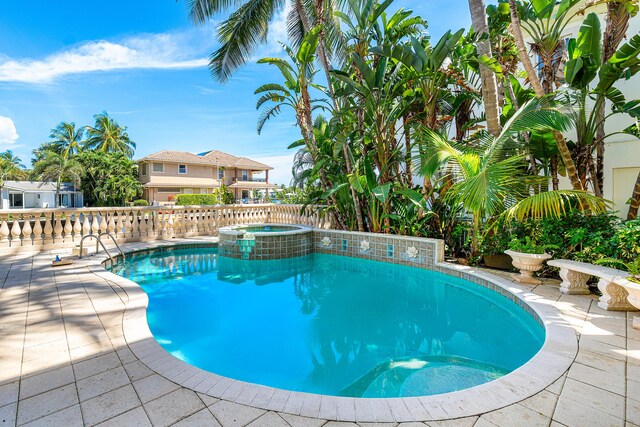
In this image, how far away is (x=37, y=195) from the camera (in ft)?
107

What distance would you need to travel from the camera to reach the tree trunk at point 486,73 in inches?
227

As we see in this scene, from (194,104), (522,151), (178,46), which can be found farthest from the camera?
(194,104)

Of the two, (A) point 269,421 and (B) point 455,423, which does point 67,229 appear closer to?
(A) point 269,421

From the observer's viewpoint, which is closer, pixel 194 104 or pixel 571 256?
pixel 571 256

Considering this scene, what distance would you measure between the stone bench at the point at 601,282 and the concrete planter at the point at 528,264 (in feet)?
0.90

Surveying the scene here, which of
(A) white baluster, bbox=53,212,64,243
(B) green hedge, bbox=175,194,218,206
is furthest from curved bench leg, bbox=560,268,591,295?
(B) green hedge, bbox=175,194,218,206

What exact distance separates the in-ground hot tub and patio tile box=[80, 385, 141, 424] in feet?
19.2

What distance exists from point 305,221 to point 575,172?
774 cm

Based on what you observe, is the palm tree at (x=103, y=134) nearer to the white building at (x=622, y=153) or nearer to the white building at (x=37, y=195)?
the white building at (x=37, y=195)

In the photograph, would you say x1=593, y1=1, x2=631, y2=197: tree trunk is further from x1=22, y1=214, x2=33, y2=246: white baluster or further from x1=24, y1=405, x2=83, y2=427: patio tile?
x1=22, y1=214, x2=33, y2=246: white baluster

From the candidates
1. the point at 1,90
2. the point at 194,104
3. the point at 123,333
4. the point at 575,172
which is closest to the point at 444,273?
the point at 575,172

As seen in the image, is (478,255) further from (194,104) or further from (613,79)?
(194,104)

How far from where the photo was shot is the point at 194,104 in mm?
24844

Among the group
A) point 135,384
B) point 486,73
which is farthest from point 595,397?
point 486,73
